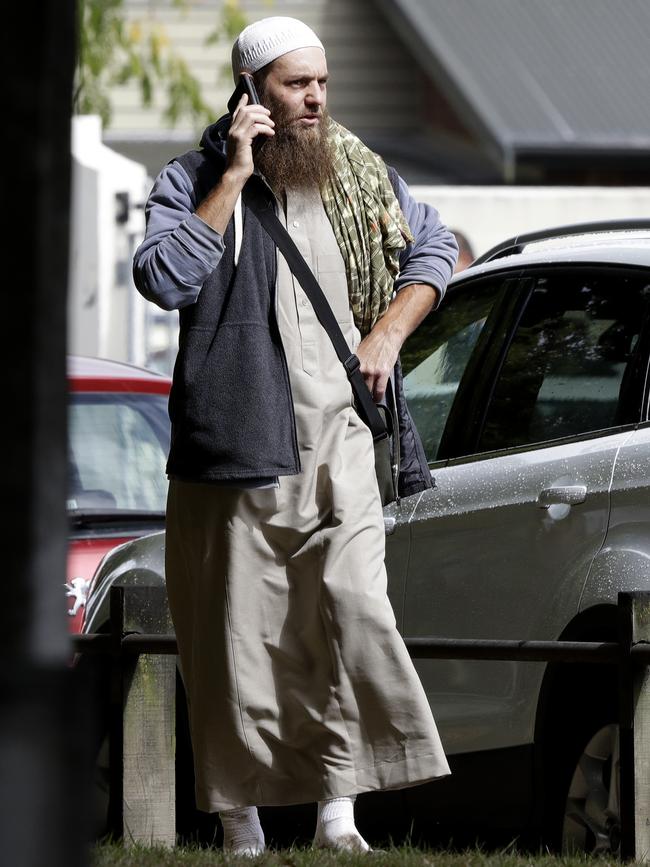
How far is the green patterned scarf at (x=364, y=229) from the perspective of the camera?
13.3ft

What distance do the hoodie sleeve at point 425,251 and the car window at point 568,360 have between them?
50 centimetres

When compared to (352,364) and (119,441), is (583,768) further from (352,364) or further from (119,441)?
(119,441)

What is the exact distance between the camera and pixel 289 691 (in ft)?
13.0

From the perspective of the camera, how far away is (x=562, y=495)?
4.41m

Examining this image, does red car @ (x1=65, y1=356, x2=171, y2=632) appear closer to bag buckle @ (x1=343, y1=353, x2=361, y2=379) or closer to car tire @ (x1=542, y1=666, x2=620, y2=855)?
car tire @ (x1=542, y1=666, x2=620, y2=855)

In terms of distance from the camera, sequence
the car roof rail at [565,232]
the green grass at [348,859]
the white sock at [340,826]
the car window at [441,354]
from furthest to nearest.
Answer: the car roof rail at [565,232] < the car window at [441,354] < the white sock at [340,826] < the green grass at [348,859]

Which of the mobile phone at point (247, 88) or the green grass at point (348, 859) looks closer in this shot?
the green grass at point (348, 859)

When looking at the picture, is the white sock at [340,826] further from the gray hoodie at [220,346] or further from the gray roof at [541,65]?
the gray roof at [541,65]

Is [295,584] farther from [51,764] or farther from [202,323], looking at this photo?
[51,764]

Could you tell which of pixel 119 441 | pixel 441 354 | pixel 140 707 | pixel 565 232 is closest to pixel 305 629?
pixel 140 707

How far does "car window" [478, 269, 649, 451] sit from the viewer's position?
453 cm

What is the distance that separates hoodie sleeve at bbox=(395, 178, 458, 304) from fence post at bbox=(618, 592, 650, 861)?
2.79 feet

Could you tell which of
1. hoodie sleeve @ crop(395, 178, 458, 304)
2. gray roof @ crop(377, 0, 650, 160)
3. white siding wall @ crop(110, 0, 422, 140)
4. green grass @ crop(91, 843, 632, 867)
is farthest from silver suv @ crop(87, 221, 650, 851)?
white siding wall @ crop(110, 0, 422, 140)

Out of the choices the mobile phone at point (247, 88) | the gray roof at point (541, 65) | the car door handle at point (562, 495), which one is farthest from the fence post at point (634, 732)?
the gray roof at point (541, 65)
